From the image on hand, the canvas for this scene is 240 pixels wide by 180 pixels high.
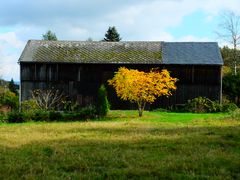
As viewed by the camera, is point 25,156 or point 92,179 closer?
point 92,179

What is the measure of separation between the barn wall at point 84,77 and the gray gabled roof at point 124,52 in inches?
20.7

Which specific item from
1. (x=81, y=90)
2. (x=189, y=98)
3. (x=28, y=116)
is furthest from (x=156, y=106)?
(x=28, y=116)

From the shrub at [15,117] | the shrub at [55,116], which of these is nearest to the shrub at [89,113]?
the shrub at [55,116]

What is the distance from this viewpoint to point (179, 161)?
10.6 m

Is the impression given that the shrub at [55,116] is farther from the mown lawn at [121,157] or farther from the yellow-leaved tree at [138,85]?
the mown lawn at [121,157]

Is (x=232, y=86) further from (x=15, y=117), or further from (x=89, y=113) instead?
(x=15, y=117)

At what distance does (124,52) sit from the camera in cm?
4159

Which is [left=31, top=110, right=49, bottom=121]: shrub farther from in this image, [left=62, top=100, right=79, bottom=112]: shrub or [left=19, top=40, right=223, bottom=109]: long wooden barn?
[left=19, top=40, right=223, bottom=109]: long wooden barn

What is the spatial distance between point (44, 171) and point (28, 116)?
1912 cm

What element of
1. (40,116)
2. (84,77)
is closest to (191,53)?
(84,77)

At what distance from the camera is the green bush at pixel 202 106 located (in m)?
38.0

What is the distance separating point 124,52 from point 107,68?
2284 mm

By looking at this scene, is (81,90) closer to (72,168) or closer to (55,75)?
(55,75)

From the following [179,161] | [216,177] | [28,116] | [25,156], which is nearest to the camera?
[216,177]
